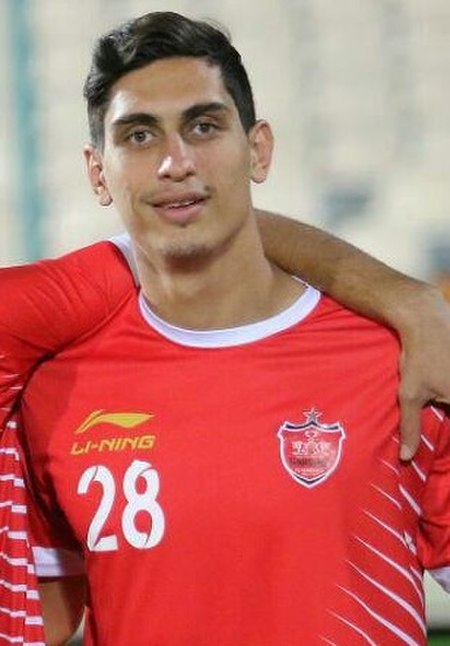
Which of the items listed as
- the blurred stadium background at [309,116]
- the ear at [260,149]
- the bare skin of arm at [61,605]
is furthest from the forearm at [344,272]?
the blurred stadium background at [309,116]

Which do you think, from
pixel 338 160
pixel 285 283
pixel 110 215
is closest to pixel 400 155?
pixel 338 160

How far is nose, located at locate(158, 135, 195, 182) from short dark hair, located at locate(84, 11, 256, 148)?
0.39ft

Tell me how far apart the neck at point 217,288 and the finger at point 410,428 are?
0.63 ft

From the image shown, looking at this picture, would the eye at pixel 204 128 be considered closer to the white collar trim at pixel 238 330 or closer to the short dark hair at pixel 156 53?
the short dark hair at pixel 156 53

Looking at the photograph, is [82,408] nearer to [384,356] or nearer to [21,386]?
[21,386]

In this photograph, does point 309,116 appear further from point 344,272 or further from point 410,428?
point 410,428

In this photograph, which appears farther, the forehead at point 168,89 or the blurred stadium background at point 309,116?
the blurred stadium background at point 309,116

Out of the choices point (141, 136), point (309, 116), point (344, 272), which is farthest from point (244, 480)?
point (309, 116)

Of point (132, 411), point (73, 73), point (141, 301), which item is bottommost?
point (132, 411)

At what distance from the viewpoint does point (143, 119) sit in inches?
67.0

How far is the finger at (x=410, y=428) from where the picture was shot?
1.68m

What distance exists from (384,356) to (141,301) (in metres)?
0.29

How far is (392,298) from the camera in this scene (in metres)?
1.75

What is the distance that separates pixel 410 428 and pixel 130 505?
12.1 inches
